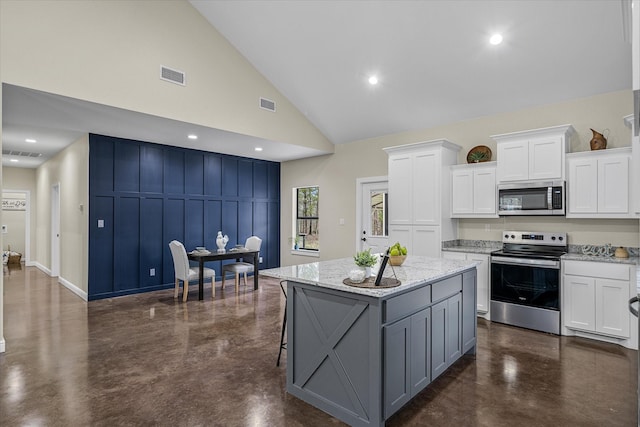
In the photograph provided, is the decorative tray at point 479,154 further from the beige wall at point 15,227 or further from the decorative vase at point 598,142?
the beige wall at point 15,227

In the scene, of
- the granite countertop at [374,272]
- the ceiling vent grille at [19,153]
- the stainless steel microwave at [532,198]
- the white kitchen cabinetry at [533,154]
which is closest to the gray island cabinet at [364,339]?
the granite countertop at [374,272]

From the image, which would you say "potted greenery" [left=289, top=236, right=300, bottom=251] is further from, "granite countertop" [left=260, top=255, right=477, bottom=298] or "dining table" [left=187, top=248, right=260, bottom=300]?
"granite countertop" [left=260, top=255, right=477, bottom=298]

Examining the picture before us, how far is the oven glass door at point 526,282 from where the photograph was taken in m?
4.01

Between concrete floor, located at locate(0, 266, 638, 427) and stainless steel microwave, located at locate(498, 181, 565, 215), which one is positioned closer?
concrete floor, located at locate(0, 266, 638, 427)

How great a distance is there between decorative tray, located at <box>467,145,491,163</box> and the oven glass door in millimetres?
1490

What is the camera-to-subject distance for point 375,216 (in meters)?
6.63

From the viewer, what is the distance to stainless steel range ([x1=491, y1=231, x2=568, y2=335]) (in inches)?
158

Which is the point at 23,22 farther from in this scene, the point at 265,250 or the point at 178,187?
the point at 265,250

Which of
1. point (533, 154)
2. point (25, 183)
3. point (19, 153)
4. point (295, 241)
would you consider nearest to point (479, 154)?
point (533, 154)

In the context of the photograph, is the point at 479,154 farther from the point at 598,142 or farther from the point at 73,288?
the point at 73,288

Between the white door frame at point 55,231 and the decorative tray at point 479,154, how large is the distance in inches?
310

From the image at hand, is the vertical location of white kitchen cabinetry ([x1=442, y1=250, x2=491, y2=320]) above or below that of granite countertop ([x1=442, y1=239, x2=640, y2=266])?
below

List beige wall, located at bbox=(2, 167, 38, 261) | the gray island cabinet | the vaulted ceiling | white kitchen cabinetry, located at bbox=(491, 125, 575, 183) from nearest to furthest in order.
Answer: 1. the gray island cabinet
2. the vaulted ceiling
3. white kitchen cabinetry, located at bbox=(491, 125, 575, 183)
4. beige wall, located at bbox=(2, 167, 38, 261)

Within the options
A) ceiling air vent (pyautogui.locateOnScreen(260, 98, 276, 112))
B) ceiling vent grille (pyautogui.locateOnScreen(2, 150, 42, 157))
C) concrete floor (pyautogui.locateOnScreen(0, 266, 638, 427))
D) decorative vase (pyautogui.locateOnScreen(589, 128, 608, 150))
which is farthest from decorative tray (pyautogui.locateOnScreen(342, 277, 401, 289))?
ceiling vent grille (pyautogui.locateOnScreen(2, 150, 42, 157))
